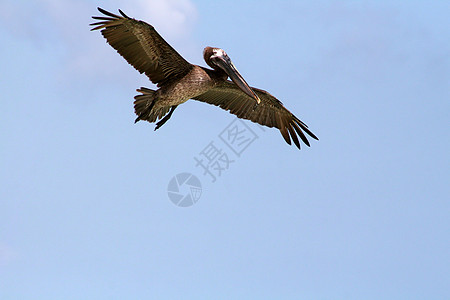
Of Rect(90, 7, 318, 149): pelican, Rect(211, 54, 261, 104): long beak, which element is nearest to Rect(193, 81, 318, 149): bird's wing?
Rect(90, 7, 318, 149): pelican

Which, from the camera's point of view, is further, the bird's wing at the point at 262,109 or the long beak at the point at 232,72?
the bird's wing at the point at 262,109

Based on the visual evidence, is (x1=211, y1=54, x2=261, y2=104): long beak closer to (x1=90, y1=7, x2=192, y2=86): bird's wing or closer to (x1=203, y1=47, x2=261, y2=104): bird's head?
(x1=203, y1=47, x2=261, y2=104): bird's head

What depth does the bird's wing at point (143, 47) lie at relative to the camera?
10797 millimetres

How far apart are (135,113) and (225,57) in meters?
1.86

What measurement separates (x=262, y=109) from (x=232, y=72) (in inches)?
70.1

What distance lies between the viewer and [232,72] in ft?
39.3

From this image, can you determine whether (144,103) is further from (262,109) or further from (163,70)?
(262,109)

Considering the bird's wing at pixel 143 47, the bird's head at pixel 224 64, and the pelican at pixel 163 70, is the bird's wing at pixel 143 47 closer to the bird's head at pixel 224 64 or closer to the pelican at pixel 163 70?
the pelican at pixel 163 70

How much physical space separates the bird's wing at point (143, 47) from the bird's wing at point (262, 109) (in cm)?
143

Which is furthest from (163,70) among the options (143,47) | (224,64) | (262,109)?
(262,109)

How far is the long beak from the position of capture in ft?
39.1

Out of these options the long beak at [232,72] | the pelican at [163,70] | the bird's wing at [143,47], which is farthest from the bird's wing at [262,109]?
the bird's wing at [143,47]

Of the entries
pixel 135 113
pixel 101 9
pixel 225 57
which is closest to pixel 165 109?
pixel 135 113

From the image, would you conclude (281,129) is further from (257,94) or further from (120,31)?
(120,31)
